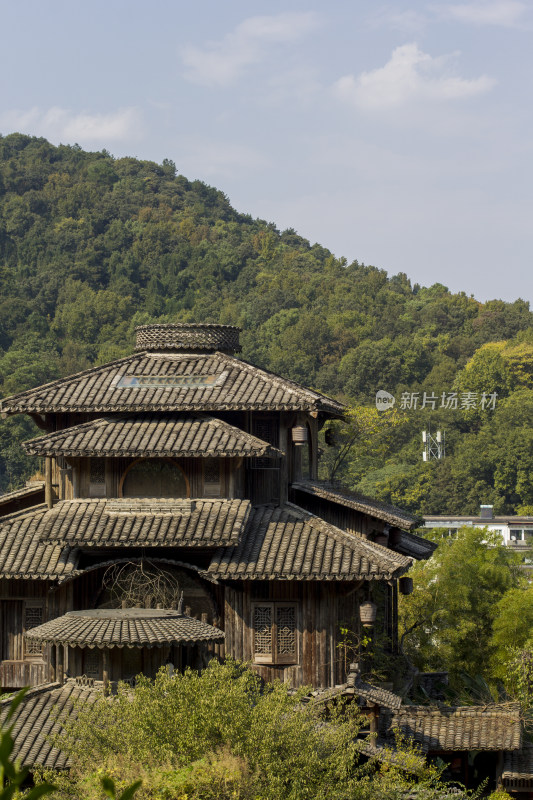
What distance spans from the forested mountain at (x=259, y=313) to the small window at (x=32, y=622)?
190ft

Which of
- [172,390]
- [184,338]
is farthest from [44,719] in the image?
[184,338]

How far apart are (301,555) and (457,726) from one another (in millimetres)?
4596

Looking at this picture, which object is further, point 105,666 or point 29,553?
point 29,553

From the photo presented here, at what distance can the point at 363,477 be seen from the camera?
9125cm

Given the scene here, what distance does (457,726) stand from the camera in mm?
21391

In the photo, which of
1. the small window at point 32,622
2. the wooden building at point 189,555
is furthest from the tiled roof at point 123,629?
the small window at point 32,622

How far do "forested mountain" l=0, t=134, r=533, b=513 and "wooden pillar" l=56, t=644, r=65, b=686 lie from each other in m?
58.8

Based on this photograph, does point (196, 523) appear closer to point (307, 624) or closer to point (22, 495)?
point (307, 624)

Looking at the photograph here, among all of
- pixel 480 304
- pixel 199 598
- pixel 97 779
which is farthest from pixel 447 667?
pixel 480 304

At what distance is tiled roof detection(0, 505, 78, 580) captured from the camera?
20688 mm

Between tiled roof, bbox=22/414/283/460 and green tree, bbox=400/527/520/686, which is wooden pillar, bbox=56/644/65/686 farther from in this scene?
green tree, bbox=400/527/520/686

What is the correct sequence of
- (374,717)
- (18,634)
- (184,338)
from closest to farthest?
Answer: 1. (374,717)
2. (18,634)
3. (184,338)

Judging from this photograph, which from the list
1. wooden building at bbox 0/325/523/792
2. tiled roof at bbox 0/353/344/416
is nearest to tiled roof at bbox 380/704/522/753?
wooden building at bbox 0/325/523/792

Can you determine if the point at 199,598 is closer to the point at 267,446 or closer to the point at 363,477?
the point at 267,446
